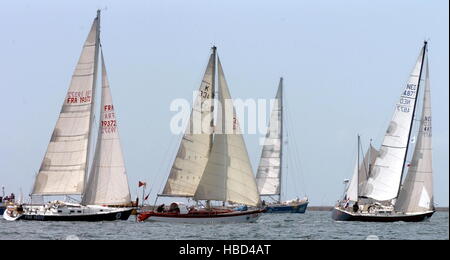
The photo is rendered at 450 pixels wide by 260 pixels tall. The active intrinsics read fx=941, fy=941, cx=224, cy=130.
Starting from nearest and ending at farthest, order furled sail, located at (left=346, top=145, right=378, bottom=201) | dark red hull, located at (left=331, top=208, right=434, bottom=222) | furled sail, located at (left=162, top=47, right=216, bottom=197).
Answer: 1. furled sail, located at (left=162, top=47, right=216, bottom=197)
2. dark red hull, located at (left=331, top=208, right=434, bottom=222)
3. furled sail, located at (left=346, top=145, right=378, bottom=201)

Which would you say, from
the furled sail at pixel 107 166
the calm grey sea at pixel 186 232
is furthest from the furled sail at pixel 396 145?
the furled sail at pixel 107 166

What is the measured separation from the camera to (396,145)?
224 feet

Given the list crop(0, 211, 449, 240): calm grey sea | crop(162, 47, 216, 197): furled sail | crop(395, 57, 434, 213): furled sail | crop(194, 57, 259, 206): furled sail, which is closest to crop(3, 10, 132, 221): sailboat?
crop(0, 211, 449, 240): calm grey sea

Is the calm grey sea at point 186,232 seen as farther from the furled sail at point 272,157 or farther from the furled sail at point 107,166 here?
the furled sail at point 272,157

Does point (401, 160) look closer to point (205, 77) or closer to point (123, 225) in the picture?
point (205, 77)

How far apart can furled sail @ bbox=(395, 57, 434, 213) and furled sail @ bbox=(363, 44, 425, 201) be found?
42.0 inches

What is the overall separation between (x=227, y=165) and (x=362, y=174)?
26169 millimetres

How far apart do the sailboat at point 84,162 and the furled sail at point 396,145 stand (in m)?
19.2

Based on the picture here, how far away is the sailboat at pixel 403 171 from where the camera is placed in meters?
66.3

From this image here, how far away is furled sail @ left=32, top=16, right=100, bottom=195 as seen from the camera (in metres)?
62.2

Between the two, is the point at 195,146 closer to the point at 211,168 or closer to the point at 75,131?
the point at 211,168

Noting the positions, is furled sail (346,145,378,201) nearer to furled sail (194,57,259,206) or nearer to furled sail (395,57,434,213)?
furled sail (395,57,434,213)

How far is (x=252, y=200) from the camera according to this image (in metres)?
58.3
